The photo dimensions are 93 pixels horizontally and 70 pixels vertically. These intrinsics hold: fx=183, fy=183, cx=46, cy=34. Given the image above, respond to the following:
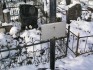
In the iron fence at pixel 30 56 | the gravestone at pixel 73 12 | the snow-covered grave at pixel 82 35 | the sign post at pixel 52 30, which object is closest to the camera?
the sign post at pixel 52 30

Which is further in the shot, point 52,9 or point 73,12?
point 73,12

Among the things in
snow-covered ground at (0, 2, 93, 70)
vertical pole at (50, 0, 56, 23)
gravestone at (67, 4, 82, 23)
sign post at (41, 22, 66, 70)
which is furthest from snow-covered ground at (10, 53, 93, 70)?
gravestone at (67, 4, 82, 23)

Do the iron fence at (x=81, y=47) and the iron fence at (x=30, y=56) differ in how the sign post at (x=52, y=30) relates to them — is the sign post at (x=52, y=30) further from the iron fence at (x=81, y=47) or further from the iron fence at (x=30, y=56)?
the iron fence at (x=81, y=47)

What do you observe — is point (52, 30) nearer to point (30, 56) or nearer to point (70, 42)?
point (30, 56)

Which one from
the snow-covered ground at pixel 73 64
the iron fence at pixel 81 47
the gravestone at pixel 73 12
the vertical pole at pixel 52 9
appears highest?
the vertical pole at pixel 52 9

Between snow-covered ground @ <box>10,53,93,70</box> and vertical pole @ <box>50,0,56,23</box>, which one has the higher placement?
vertical pole @ <box>50,0,56,23</box>

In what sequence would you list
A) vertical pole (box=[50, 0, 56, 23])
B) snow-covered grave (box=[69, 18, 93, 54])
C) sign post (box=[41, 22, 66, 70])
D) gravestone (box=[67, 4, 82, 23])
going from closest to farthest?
vertical pole (box=[50, 0, 56, 23])
sign post (box=[41, 22, 66, 70])
snow-covered grave (box=[69, 18, 93, 54])
gravestone (box=[67, 4, 82, 23])

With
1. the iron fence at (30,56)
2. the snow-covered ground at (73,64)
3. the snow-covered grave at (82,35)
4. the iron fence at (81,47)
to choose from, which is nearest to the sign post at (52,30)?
the snow-covered ground at (73,64)

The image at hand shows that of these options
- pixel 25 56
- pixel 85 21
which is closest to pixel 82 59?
pixel 25 56

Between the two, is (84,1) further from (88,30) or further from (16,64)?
(16,64)

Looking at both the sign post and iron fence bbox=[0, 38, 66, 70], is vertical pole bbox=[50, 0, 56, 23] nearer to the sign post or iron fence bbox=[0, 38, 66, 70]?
the sign post

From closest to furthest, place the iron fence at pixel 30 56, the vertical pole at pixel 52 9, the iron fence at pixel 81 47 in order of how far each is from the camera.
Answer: the vertical pole at pixel 52 9, the iron fence at pixel 30 56, the iron fence at pixel 81 47

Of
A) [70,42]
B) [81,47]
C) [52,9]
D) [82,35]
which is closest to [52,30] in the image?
[52,9]

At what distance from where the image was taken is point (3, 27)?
8672 mm
